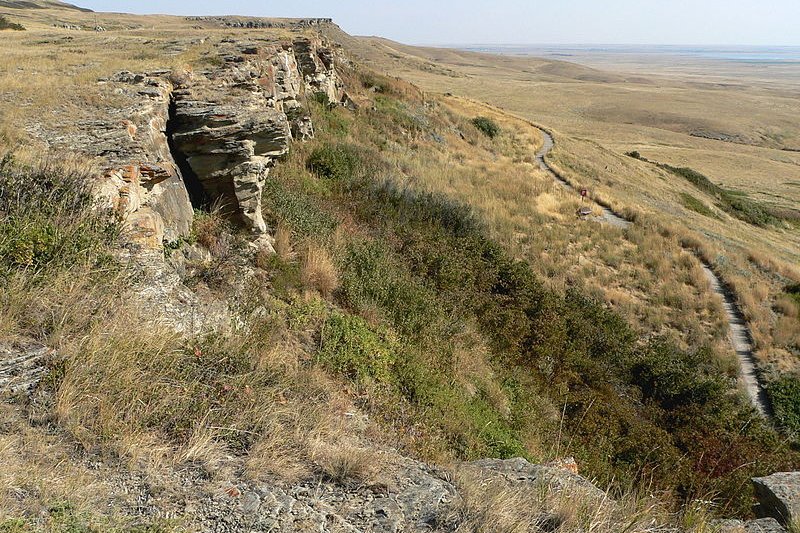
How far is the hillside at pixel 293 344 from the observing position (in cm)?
313

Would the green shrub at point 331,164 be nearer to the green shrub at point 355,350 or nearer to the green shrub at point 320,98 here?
the green shrub at point 320,98

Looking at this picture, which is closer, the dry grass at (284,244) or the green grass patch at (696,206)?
the dry grass at (284,244)

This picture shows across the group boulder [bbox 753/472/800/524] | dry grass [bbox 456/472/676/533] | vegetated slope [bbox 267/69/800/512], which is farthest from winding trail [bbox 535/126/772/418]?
dry grass [bbox 456/472/676/533]

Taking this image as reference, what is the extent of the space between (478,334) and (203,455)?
19.2 ft

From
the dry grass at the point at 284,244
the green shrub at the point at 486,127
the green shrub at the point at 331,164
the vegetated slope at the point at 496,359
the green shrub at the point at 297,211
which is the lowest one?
the vegetated slope at the point at 496,359

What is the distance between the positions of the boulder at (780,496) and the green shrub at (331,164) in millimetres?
10735

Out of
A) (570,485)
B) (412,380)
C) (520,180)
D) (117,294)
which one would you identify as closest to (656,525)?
(570,485)

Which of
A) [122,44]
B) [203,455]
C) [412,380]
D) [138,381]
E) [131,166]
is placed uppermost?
[122,44]

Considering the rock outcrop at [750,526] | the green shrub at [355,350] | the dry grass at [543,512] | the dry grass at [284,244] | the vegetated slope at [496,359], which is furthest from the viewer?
the dry grass at [284,244]

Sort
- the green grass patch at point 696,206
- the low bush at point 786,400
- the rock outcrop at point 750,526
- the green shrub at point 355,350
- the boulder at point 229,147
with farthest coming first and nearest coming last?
the green grass patch at point 696,206, the low bush at point 786,400, the boulder at point 229,147, the green shrub at point 355,350, the rock outcrop at point 750,526

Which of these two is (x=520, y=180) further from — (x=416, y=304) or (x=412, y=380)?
(x=412, y=380)

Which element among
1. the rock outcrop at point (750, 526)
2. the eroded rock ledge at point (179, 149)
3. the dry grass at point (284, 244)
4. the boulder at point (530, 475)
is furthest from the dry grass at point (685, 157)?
the boulder at point (530, 475)

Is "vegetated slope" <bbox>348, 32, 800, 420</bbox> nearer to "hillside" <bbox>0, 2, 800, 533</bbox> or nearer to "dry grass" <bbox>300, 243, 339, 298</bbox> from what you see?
"hillside" <bbox>0, 2, 800, 533</bbox>

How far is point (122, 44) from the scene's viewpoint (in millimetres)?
15289
